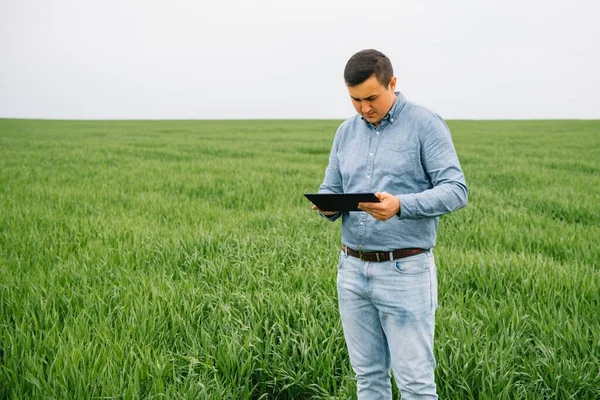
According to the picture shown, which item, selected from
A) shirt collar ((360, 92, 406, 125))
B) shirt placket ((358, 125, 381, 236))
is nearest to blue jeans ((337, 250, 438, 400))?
shirt placket ((358, 125, 381, 236))

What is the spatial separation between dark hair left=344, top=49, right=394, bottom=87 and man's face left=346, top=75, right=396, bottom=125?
0.07 ft

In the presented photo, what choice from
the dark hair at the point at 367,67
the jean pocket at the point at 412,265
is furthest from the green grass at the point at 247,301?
the dark hair at the point at 367,67

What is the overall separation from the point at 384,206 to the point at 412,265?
0.35 m

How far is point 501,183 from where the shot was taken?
9328 millimetres

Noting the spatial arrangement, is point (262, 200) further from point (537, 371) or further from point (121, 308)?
point (537, 371)

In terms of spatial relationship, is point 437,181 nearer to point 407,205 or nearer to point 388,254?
point 407,205

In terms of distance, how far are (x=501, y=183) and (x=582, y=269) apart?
5.76 metres

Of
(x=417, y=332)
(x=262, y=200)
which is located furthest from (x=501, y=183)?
(x=417, y=332)

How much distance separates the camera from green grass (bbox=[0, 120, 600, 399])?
249 centimetres

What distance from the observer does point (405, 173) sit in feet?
6.39

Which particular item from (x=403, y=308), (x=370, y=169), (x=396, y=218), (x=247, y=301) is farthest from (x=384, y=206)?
(x=247, y=301)

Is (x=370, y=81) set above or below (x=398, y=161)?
above

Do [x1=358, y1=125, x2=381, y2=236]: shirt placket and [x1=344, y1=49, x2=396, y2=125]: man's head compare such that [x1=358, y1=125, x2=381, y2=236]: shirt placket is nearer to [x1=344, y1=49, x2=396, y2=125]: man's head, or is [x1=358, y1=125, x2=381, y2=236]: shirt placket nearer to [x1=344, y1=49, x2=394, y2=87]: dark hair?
[x1=344, y1=49, x2=396, y2=125]: man's head

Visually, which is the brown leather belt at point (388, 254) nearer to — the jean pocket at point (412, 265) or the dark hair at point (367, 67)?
the jean pocket at point (412, 265)
